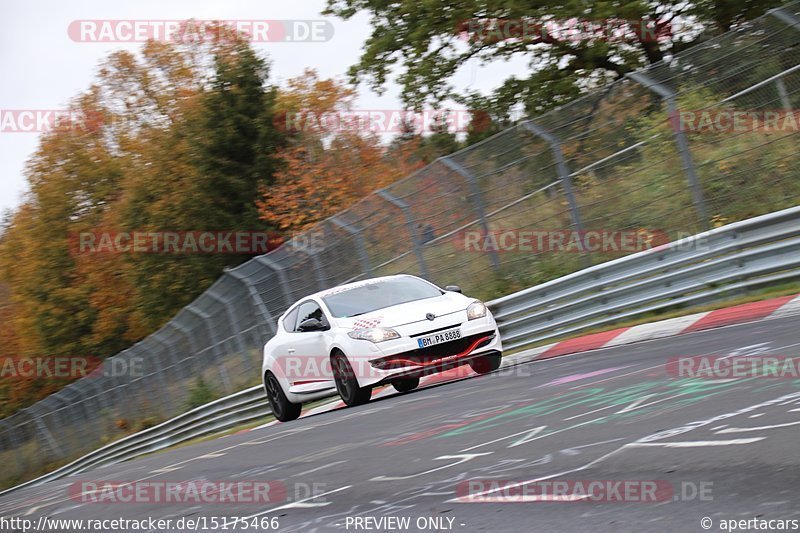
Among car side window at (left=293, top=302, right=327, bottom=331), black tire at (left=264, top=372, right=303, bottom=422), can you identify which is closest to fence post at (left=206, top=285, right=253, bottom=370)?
black tire at (left=264, top=372, right=303, bottom=422)

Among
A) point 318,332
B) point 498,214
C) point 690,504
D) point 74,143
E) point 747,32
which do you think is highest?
point 74,143

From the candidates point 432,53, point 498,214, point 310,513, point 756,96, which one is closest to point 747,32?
point 756,96

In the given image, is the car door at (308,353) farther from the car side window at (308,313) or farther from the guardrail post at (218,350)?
the guardrail post at (218,350)

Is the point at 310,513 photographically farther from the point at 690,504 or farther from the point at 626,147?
the point at 626,147

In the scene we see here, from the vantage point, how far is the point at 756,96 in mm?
13250

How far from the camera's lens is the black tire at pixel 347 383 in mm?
12820

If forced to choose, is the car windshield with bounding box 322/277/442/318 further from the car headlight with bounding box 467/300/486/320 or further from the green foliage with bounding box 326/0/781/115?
the green foliage with bounding box 326/0/781/115

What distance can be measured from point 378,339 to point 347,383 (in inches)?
34.0

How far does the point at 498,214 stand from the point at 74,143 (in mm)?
46482

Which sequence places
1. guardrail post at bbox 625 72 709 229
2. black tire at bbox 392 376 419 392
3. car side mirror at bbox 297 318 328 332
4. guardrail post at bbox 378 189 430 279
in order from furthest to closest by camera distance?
guardrail post at bbox 378 189 430 279 → black tire at bbox 392 376 419 392 → guardrail post at bbox 625 72 709 229 → car side mirror at bbox 297 318 328 332

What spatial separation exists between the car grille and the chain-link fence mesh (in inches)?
146

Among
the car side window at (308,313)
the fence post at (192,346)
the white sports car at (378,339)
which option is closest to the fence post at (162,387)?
the fence post at (192,346)

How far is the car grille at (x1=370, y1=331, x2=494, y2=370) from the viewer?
40.5ft

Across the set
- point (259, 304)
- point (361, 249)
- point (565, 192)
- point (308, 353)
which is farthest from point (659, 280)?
point (259, 304)
